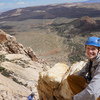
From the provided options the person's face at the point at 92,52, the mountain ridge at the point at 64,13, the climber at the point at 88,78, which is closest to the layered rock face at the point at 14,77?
the climber at the point at 88,78

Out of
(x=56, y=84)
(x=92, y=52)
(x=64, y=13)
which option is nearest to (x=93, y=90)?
(x=92, y=52)

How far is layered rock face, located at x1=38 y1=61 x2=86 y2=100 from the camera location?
4.43 m

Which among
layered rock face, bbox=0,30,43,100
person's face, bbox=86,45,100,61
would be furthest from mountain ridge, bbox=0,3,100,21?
person's face, bbox=86,45,100,61

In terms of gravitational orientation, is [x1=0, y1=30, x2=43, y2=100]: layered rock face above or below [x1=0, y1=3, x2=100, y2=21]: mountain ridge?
below

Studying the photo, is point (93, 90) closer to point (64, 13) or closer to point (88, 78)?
point (88, 78)

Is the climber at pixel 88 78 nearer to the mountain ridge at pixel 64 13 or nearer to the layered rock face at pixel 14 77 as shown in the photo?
the layered rock face at pixel 14 77

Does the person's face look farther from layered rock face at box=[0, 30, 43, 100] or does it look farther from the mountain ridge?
the mountain ridge

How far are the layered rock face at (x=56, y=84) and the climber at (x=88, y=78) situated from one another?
0.84 metres

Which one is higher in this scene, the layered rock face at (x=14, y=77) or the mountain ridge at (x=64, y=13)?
the mountain ridge at (x=64, y=13)

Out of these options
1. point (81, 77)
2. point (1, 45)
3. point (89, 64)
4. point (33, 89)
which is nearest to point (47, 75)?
point (81, 77)

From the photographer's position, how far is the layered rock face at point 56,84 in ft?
14.5

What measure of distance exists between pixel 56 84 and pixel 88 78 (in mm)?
1829

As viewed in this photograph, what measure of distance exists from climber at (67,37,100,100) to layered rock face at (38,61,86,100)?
32.9 inches

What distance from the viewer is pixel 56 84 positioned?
4809 millimetres
